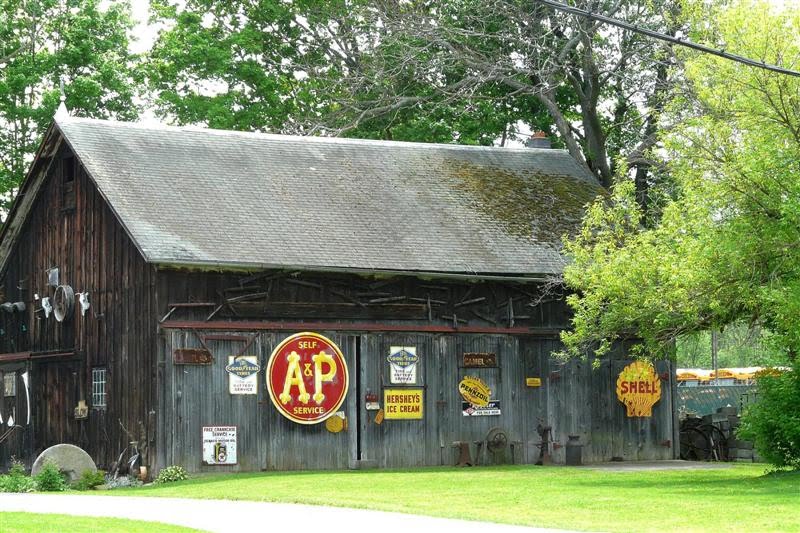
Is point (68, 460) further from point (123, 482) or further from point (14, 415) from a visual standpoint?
point (14, 415)

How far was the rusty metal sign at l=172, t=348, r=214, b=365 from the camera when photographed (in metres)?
28.0

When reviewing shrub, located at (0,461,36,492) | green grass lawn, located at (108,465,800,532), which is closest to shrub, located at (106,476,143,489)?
green grass lawn, located at (108,465,800,532)

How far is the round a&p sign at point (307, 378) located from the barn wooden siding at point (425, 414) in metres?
0.20

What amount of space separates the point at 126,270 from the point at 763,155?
43.7 feet

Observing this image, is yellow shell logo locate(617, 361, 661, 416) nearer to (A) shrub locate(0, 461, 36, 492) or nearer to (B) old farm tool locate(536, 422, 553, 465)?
(B) old farm tool locate(536, 422, 553, 465)

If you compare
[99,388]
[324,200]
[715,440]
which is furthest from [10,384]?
[715,440]

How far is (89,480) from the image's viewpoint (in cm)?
2730

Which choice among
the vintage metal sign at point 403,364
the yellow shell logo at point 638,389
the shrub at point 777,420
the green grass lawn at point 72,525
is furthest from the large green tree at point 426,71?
the green grass lawn at point 72,525

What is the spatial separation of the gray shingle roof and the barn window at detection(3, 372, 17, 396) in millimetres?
6505

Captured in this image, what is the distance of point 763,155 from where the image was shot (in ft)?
77.5

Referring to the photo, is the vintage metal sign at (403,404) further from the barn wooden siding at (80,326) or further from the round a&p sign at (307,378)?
the barn wooden siding at (80,326)

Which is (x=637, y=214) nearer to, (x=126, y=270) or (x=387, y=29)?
(x=126, y=270)

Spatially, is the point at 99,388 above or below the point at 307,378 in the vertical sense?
below

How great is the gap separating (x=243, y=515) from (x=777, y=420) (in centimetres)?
1000
